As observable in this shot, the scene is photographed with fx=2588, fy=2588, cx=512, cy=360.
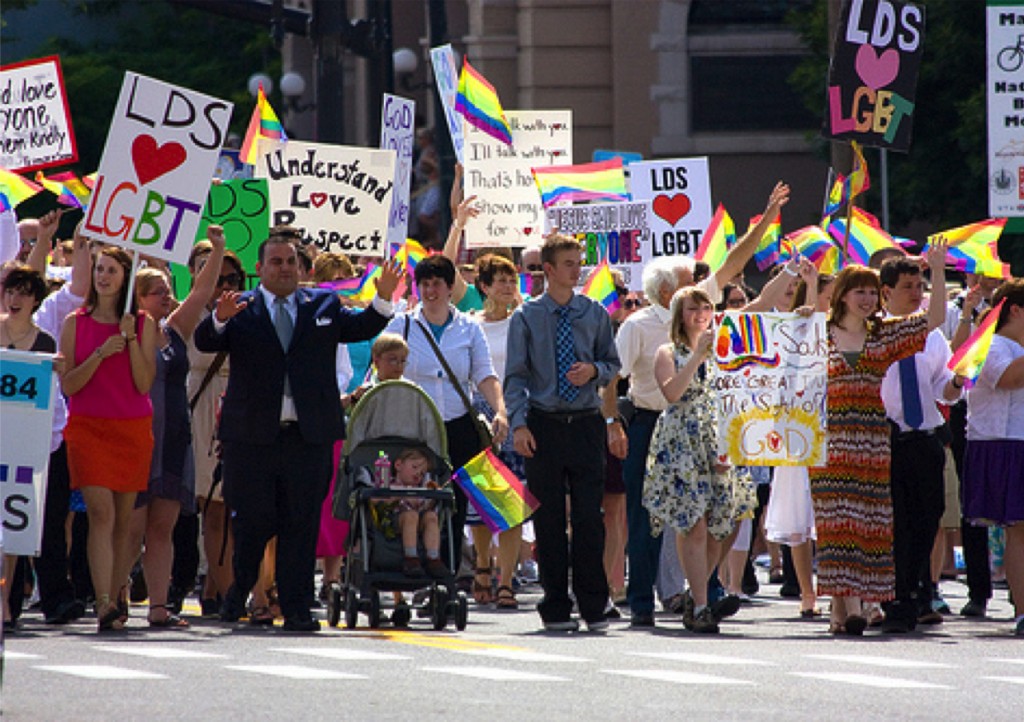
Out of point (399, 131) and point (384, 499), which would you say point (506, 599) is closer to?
point (384, 499)

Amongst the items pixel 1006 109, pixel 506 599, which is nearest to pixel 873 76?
pixel 1006 109

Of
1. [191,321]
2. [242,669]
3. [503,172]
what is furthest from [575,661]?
[503,172]

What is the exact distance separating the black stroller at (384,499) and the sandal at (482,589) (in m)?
1.76

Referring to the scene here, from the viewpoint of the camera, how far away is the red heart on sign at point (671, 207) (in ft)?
61.9

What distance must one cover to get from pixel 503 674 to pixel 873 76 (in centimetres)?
729

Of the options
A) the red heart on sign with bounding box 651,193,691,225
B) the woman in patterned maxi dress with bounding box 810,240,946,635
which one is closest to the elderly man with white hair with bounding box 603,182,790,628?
the woman in patterned maxi dress with bounding box 810,240,946,635

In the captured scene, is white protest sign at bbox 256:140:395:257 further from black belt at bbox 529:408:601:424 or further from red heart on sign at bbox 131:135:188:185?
black belt at bbox 529:408:601:424

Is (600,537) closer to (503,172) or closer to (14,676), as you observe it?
(14,676)

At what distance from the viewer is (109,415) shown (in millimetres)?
12414

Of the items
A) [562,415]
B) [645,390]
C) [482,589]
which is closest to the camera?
[562,415]

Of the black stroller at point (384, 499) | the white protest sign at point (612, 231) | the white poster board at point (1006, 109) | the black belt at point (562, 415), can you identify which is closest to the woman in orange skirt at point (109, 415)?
the black stroller at point (384, 499)

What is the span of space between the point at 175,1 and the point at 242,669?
14.1 meters

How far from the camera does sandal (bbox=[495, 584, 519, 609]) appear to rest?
14.6m

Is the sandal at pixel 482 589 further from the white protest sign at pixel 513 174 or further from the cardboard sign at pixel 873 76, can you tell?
the white protest sign at pixel 513 174
